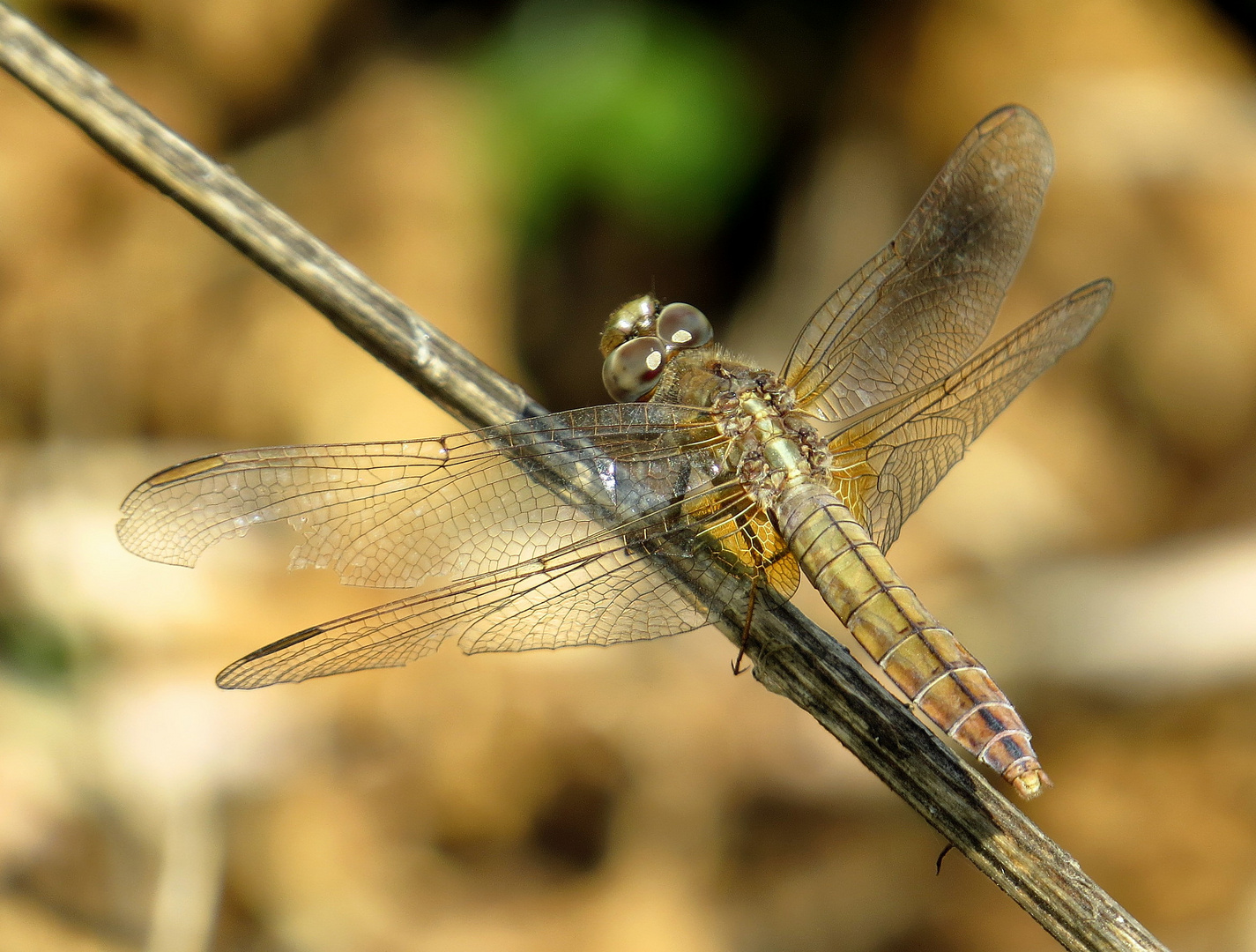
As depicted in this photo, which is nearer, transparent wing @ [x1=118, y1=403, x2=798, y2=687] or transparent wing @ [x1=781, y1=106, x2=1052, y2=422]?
transparent wing @ [x1=118, y1=403, x2=798, y2=687]

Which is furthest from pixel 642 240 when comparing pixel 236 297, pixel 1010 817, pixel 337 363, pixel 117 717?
pixel 1010 817

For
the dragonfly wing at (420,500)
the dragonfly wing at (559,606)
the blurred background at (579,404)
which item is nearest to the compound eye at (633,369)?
the dragonfly wing at (420,500)

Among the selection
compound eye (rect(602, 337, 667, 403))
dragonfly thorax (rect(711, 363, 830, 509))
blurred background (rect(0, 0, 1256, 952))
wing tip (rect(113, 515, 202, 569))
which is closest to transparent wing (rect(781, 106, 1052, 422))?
dragonfly thorax (rect(711, 363, 830, 509))

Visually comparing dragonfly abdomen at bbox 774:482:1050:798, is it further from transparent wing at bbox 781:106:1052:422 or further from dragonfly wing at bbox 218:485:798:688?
transparent wing at bbox 781:106:1052:422

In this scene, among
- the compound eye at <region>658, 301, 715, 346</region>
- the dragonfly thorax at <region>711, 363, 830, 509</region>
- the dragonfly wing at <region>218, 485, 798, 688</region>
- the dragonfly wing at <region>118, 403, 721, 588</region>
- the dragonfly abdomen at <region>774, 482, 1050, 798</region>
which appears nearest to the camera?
the dragonfly abdomen at <region>774, 482, 1050, 798</region>

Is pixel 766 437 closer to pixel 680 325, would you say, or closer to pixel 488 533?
pixel 680 325

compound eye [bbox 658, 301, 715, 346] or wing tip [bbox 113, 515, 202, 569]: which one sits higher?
compound eye [bbox 658, 301, 715, 346]

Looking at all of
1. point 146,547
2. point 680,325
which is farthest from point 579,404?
point 146,547
